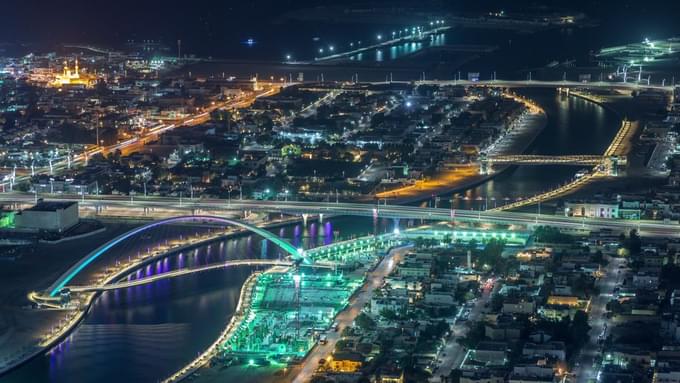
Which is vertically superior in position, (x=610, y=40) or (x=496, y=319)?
(x=610, y=40)

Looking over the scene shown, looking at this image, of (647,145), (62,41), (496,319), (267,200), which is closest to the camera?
(496,319)

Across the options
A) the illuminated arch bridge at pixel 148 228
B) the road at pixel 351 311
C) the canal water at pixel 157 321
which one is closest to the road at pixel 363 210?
the canal water at pixel 157 321

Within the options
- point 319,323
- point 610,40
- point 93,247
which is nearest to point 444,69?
point 610,40

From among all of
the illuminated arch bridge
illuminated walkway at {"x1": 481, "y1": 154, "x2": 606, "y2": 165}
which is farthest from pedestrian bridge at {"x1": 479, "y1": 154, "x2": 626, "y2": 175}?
the illuminated arch bridge

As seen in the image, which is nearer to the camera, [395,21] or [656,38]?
[656,38]

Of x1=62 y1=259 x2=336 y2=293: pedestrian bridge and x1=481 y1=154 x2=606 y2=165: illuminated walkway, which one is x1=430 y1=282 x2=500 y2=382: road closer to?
x1=62 y1=259 x2=336 y2=293: pedestrian bridge

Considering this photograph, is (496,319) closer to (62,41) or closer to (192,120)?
(192,120)
